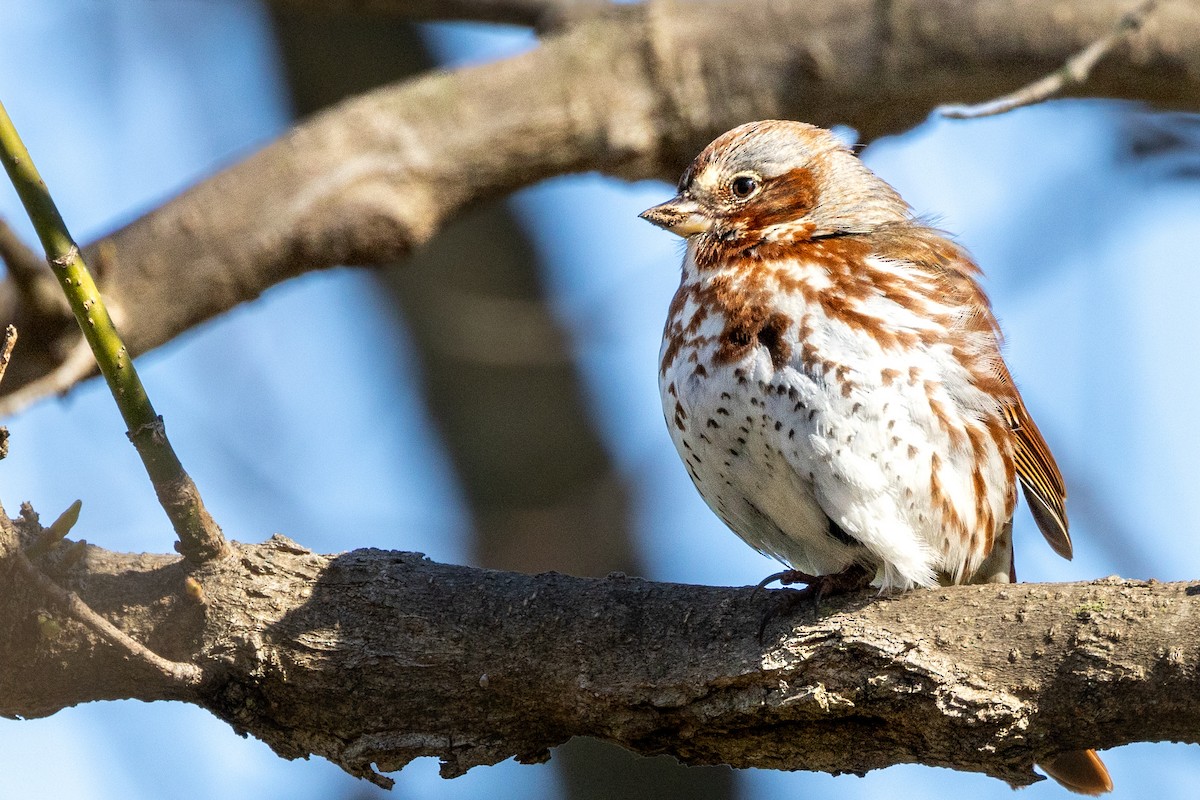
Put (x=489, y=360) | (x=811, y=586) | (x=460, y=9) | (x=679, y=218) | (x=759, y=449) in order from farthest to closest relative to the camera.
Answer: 1. (x=489, y=360)
2. (x=460, y=9)
3. (x=679, y=218)
4. (x=759, y=449)
5. (x=811, y=586)

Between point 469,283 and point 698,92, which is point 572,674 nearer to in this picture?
point 698,92

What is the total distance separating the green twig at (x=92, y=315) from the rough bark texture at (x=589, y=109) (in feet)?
6.31

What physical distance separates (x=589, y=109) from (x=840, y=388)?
183 centimetres

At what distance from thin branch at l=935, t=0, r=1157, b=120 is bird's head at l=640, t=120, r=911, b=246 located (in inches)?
27.0

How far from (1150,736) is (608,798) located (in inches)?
170

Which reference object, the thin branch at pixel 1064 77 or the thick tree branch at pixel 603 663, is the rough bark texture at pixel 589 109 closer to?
the thin branch at pixel 1064 77

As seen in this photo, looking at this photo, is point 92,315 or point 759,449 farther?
point 759,449

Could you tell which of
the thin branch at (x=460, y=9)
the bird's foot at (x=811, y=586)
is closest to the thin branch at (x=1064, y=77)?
the bird's foot at (x=811, y=586)

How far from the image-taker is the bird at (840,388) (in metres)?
4.39

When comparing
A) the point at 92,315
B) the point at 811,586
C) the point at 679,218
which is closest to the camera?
the point at 92,315

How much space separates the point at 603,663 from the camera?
12.6 ft

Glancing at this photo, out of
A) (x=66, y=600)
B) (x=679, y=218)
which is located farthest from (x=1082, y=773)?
(x=66, y=600)

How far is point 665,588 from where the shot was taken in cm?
404

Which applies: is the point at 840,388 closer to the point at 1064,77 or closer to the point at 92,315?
the point at 1064,77
